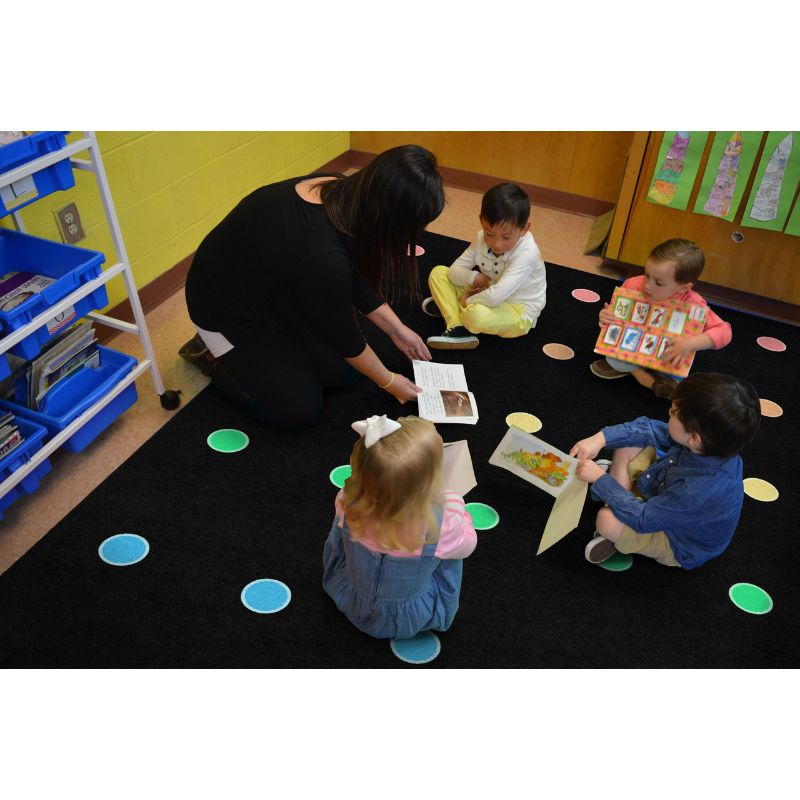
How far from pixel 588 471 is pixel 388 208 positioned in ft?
2.87

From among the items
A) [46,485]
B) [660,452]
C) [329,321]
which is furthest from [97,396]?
[660,452]

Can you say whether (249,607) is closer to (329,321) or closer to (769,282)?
(329,321)

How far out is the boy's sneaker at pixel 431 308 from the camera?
3012 mm

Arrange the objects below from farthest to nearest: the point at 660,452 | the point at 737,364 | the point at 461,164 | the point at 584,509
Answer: the point at 461,164, the point at 737,364, the point at 584,509, the point at 660,452

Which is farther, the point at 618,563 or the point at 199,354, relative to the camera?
the point at 199,354

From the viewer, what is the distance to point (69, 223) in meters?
2.48

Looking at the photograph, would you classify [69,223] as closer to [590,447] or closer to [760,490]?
[590,447]

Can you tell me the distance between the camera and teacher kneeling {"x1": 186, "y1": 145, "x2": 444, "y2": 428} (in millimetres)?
1883

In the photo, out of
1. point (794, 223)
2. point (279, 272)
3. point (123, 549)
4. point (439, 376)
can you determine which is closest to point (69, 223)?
point (279, 272)

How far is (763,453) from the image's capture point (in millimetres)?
2416

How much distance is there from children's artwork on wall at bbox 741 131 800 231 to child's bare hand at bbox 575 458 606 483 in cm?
153

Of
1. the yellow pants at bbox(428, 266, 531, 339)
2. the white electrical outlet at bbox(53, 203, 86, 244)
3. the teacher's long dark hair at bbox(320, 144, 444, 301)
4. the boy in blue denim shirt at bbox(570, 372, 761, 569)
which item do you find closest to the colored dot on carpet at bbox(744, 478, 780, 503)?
the boy in blue denim shirt at bbox(570, 372, 761, 569)

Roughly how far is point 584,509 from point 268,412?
1.03m

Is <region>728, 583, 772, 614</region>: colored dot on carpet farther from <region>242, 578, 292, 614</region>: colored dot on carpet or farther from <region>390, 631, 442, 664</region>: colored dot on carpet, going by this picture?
<region>242, 578, 292, 614</region>: colored dot on carpet
